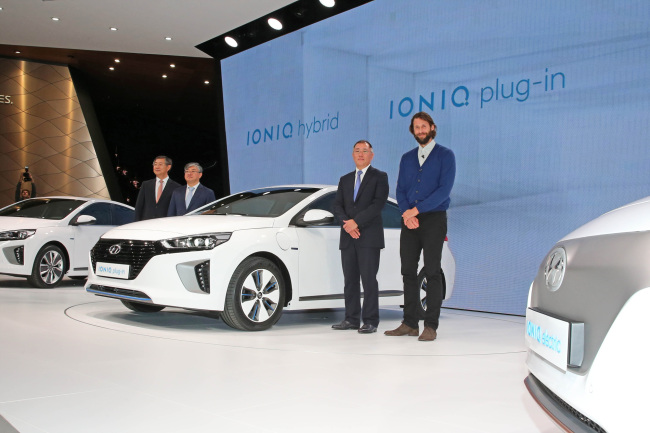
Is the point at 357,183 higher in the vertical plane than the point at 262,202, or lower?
higher

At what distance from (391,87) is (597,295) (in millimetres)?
7056

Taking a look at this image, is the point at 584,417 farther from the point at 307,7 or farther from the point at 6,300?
the point at 307,7

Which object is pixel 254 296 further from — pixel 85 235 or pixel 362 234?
pixel 85 235

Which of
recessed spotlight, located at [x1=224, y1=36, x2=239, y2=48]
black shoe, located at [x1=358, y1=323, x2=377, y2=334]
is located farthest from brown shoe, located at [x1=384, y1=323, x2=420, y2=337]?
recessed spotlight, located at [x1=224, y1=36, x2=239, y2=48]

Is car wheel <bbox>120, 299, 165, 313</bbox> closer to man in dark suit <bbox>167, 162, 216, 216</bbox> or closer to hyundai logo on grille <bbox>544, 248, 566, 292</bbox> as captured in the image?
man in dark suit <bbox>167, 162, 216, 216</bbox>

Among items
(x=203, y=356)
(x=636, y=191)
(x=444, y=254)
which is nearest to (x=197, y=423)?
(x=203, y=356)

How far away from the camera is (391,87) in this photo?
28.2 feet

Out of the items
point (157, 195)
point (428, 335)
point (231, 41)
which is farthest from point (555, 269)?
point (231, 41)

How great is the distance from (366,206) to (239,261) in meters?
1.11

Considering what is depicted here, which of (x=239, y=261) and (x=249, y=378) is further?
(x=239, y=261)

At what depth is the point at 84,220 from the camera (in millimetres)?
8836

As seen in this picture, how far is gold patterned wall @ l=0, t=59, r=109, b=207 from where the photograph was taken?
60.3 ft

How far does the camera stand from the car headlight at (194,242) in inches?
203

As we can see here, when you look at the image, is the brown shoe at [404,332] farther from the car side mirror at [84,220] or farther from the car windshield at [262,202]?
the car side mirror at [84,220]
